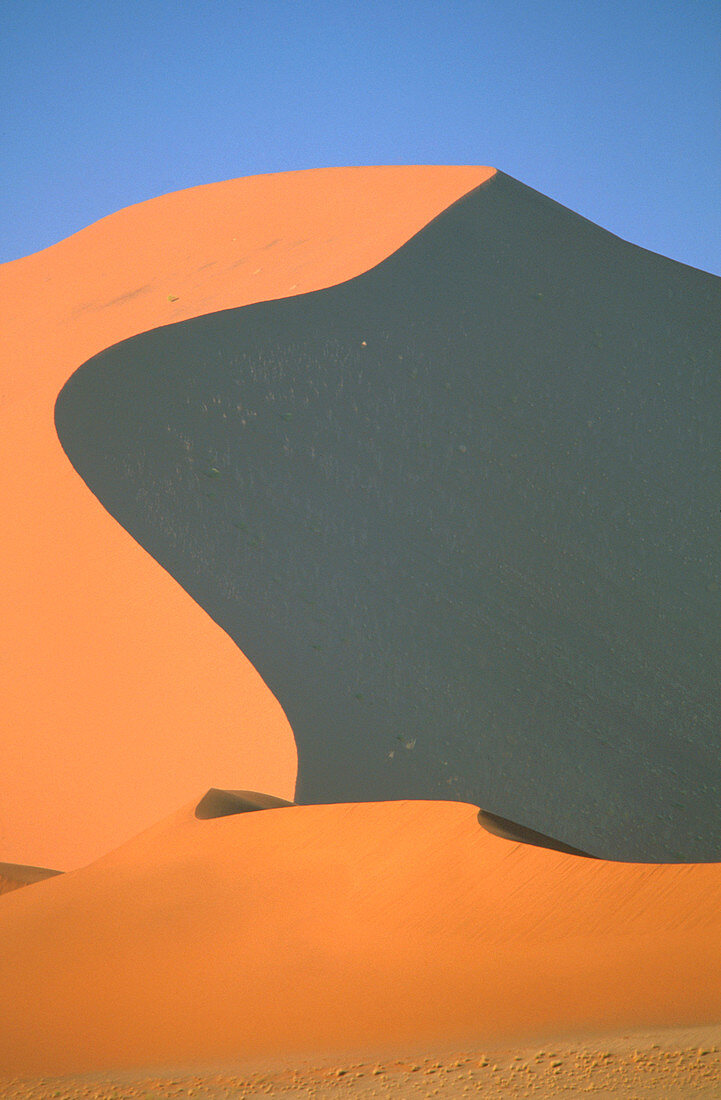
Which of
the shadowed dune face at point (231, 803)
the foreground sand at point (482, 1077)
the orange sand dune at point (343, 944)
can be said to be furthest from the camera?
the shadowed dune face at point (231, 803)

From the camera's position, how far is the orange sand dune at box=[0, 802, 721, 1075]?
2.09 meters

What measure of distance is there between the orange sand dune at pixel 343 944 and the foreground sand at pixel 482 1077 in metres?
0.08

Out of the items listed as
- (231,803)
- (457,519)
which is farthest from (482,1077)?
(457,519)

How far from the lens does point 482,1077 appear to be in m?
1.83

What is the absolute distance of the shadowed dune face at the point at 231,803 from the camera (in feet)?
11.8

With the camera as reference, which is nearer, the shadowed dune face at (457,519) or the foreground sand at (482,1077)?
the foreground sand at (482,1077)

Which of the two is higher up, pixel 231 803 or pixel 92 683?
pixel 92 683

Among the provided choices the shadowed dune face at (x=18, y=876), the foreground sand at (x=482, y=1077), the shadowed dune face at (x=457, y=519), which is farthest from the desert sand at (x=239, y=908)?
the shadowed dune face at (x=457, y=519)

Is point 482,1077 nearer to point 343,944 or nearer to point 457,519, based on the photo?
point 343,944

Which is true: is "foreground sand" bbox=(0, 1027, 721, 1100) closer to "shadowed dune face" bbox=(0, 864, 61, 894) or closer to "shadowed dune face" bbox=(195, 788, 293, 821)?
"shadowed dune face" bbox=(195, 788, 293, 821)

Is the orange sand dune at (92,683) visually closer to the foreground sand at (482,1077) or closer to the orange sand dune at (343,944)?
the orange sand dune at (343,944)

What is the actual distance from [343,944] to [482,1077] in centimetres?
73

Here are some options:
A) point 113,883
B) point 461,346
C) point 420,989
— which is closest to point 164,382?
point 461,346

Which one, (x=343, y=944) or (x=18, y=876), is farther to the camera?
(x=18, y=876)
